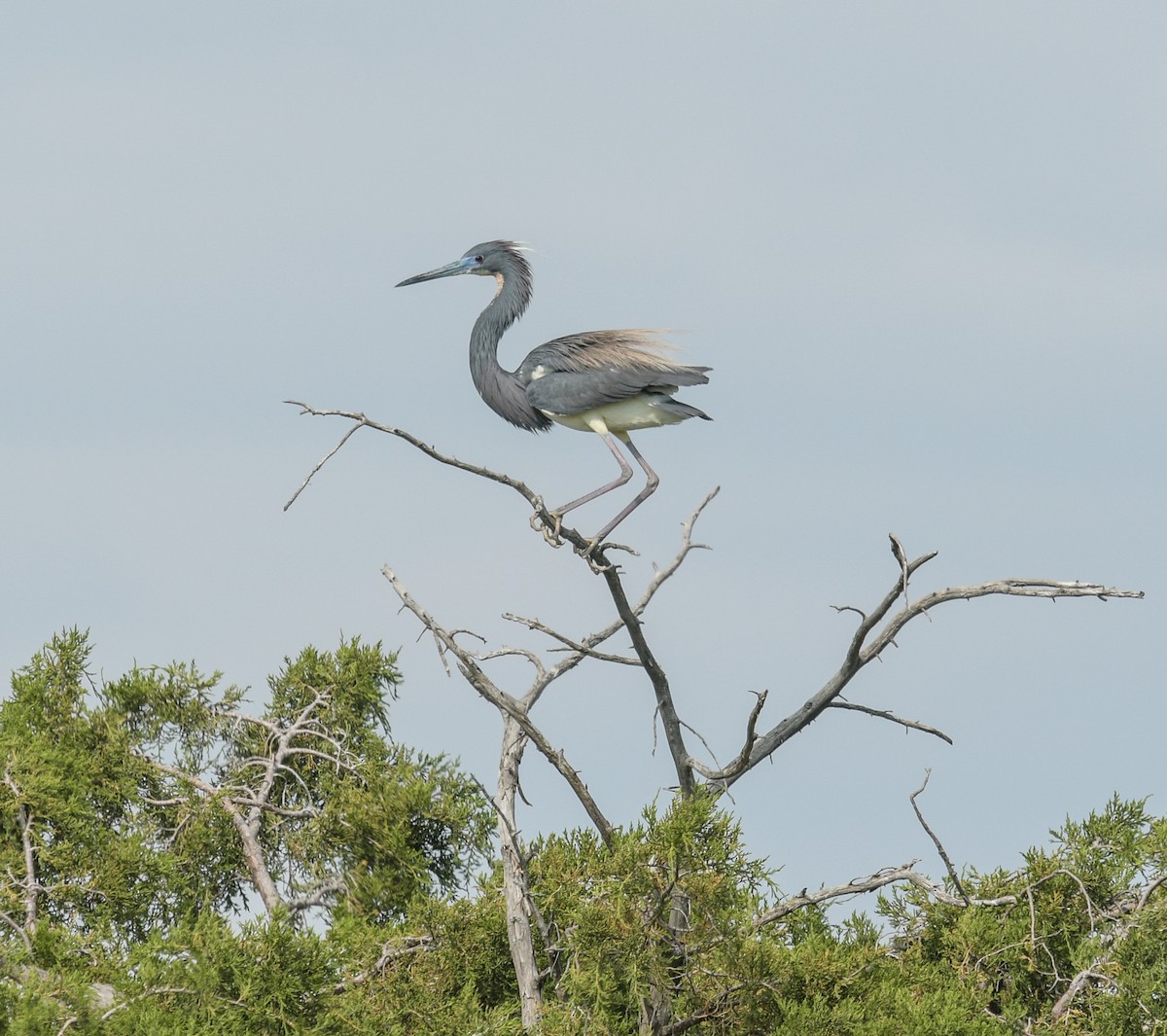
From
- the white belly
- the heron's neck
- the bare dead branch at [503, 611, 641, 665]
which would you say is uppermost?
the heron's neck

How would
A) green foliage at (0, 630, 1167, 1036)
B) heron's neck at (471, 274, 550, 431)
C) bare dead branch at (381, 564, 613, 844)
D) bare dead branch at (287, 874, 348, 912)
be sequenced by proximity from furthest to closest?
1. bare dead branch at (287, 874, 348, 912)
2. heron's neck at (471, 274, 550, 431)
3. bare dead branch at (381, 564, 613, 844)
4. green foliage at (0, 630, 1167, 1036)

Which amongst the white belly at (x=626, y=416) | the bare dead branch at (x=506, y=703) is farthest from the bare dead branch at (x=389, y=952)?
the white belly at (x=626, y=416)

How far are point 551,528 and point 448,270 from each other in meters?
3.42

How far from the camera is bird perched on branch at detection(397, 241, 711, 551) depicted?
31.0ft

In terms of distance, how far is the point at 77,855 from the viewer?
11.1 meters

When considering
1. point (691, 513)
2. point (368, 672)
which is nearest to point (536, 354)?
point (691, 513)

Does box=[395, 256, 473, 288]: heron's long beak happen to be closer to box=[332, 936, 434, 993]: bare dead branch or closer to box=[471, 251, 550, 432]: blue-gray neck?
box=[471, 251, 550, 432]: blue-gray neck

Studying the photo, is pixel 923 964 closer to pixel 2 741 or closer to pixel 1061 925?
pixel 1061 925

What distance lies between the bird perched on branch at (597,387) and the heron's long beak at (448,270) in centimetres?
104

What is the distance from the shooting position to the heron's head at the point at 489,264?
11.0 m

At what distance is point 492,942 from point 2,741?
442 cm

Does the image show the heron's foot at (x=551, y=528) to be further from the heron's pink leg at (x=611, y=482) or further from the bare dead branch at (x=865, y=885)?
the bare dead branch at (x=865, y=885)

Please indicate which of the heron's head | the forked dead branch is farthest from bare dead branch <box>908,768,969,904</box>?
the heron's head

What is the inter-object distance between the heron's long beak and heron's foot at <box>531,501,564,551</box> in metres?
3.20
